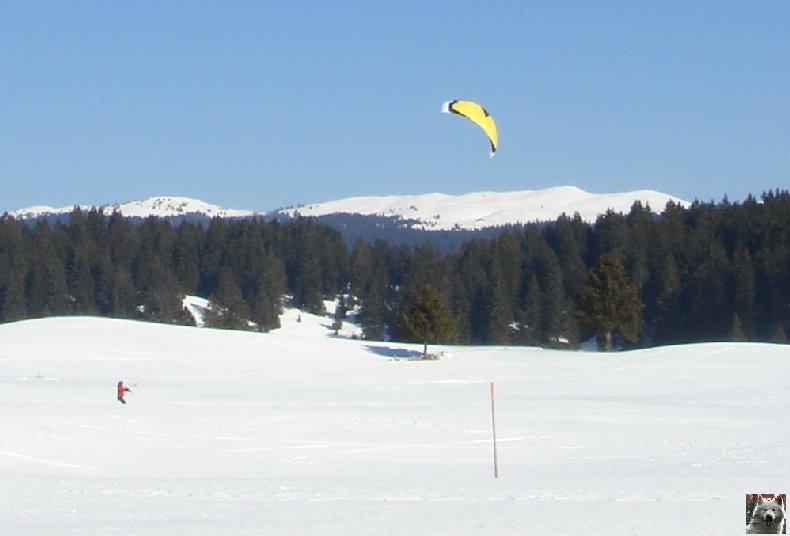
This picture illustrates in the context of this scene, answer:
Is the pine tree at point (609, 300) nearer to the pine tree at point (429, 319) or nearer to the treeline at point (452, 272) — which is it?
the pine tree at point (429, 319)

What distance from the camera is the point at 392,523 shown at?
13.7 m

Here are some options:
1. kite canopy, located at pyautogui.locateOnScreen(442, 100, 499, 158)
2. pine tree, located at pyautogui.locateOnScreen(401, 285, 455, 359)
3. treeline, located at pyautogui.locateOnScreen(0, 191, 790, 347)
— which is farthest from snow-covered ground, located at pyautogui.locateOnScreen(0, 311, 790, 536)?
treeline, located at pyautogui.locateOnScreen(0, 191, 790, 347)

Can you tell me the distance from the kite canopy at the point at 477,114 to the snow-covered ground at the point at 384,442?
637 cm

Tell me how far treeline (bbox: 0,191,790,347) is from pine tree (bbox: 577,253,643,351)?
42.6ft

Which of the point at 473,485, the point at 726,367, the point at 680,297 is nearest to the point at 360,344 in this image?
the point at 726,367

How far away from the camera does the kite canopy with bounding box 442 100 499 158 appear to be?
22906 millimetres

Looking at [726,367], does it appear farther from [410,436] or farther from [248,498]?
[248,498]

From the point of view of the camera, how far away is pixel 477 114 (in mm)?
23281

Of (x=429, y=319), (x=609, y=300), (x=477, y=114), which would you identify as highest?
(x=477, y=114)

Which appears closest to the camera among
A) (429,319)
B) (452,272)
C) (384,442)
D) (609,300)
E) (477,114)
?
(477,114)

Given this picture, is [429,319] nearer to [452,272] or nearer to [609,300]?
[609,300]

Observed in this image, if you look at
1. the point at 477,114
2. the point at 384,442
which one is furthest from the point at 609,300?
the point at 477,114

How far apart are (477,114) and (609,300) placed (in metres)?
40.7

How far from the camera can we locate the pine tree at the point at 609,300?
6253cm
